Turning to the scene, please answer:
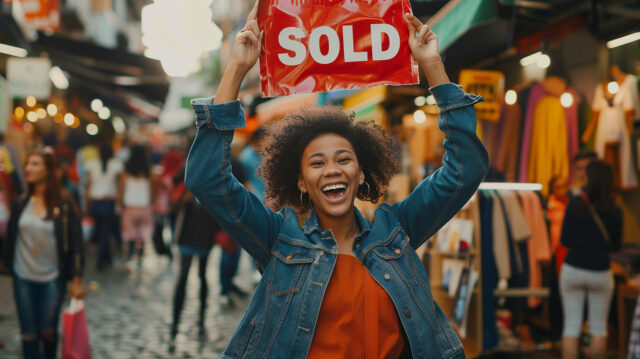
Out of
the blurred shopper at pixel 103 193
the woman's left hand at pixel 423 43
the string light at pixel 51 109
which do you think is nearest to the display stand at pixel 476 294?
the woman's left hand at pixel 423 43

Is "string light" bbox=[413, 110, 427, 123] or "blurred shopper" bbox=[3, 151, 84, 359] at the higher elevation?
"string light" bbox=[413, 110, 427, 123]

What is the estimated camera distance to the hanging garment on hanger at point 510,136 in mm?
7383

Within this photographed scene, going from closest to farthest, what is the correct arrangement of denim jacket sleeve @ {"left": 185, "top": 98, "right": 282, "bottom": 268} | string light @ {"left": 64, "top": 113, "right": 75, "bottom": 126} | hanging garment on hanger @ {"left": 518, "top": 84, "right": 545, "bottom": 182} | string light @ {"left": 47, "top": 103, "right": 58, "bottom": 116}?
denim jacket sleeve @ {"left": 185, "top": 98, "right": 282, "bottom": 268} < hanging garment on hanger @ {"left": 518, "top": 84, "right": 545, "bottom": 182} < string light @ {"left": 47, "top": 103, "right": 58, "bottom": 116} < string light @ {"left": 64, "top": 113, "right": 75, "bottom": 126}

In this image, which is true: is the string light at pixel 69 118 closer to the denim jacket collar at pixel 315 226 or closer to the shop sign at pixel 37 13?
the shop sign at pixel 37 13

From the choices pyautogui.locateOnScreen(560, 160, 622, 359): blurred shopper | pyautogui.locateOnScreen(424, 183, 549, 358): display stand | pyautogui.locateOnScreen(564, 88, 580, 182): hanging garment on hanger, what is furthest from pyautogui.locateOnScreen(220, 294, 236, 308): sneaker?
pyautogui.locateOnScreen(564, 88, 580, 182): hanging garment on hanger

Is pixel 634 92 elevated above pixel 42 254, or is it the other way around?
pixel 634 92

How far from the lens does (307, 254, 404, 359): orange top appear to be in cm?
222

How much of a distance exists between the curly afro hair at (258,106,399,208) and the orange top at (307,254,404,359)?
62 cm

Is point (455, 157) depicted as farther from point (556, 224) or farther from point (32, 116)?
point (32, 116)

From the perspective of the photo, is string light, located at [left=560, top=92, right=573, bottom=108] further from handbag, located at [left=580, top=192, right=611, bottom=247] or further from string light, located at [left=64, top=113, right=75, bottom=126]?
string light, located at [left=64, top=113, right=75, bottom=126]

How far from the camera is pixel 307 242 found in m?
2.38

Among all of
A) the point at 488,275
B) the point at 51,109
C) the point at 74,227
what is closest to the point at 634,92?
the point at 488,275

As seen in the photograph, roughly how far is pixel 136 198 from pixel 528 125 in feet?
23.6

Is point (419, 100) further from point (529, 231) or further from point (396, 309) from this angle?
point (396, 309)
